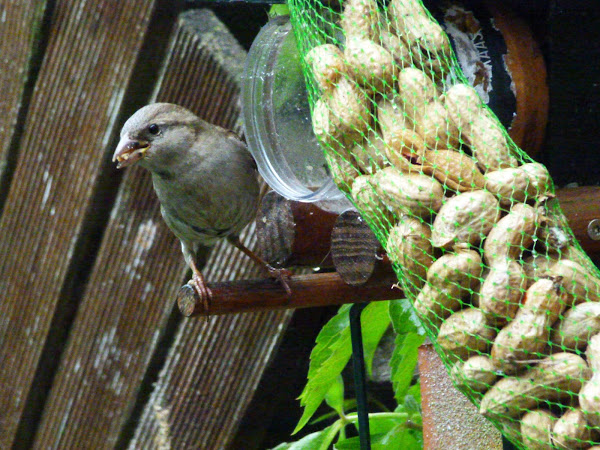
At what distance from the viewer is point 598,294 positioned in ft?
3.11

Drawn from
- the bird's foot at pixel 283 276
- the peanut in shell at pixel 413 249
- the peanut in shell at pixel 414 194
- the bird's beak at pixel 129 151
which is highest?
the peanut in shell at pixel 414 194

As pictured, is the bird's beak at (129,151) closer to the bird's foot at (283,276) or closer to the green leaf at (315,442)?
the bird's foot at (283,276)

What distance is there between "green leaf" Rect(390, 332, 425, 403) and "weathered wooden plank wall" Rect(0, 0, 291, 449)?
0.32 m

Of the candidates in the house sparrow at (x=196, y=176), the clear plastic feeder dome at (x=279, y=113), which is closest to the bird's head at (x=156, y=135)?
the house sparrow at (x=196, y=176)

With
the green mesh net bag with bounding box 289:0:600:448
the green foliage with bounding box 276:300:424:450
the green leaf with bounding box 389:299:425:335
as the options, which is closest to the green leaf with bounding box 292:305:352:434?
the green foliage with bounding box 276:300:424:450

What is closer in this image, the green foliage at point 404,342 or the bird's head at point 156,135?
the green foliage at point 404,342

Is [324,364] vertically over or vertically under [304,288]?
under

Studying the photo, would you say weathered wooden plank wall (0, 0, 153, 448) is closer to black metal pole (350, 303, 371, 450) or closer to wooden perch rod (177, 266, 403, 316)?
wooden perch rod (177, 266, 403, 316)

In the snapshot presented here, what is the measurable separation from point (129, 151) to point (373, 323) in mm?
554

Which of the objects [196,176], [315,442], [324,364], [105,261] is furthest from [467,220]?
[105,261]

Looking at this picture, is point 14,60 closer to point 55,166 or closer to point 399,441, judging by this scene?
point 55,166

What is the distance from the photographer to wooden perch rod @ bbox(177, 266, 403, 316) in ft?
4.69

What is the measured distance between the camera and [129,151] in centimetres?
164

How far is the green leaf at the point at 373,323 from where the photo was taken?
1711 mm
